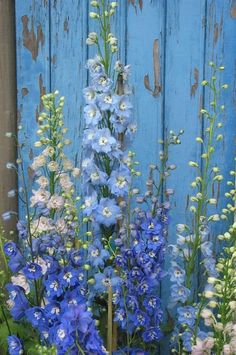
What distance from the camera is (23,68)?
3.14 meters

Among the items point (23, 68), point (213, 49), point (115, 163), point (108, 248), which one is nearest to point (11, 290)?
point (108, 248)

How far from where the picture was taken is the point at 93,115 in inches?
104

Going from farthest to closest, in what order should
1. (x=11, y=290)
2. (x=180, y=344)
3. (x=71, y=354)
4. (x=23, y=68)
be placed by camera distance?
(x=23, y=68) < (x=180, y=344) < (x=11, y=290) < (x=71, y=354)

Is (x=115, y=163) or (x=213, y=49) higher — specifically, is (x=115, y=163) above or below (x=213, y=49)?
below

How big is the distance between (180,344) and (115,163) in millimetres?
841

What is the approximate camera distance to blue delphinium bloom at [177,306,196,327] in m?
2.81

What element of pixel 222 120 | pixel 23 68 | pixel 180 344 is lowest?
pixel 180 344

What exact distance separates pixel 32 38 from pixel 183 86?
2.31 ft

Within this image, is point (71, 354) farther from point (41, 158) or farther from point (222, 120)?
point (222, 120)

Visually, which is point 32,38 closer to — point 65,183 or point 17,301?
point 65,183

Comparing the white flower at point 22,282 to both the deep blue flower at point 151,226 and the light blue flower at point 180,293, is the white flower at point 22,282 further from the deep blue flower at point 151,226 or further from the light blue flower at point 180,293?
the light blue flower at point 180,293

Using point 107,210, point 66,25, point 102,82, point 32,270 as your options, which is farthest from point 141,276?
point 66,25

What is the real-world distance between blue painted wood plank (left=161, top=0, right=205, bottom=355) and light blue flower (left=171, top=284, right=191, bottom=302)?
0.92 feet

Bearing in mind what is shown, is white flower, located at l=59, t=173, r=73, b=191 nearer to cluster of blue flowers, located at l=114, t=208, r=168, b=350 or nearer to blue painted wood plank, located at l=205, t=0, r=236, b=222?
cluster of blue flowers, located at l=114, t=208, r=168, b=350
